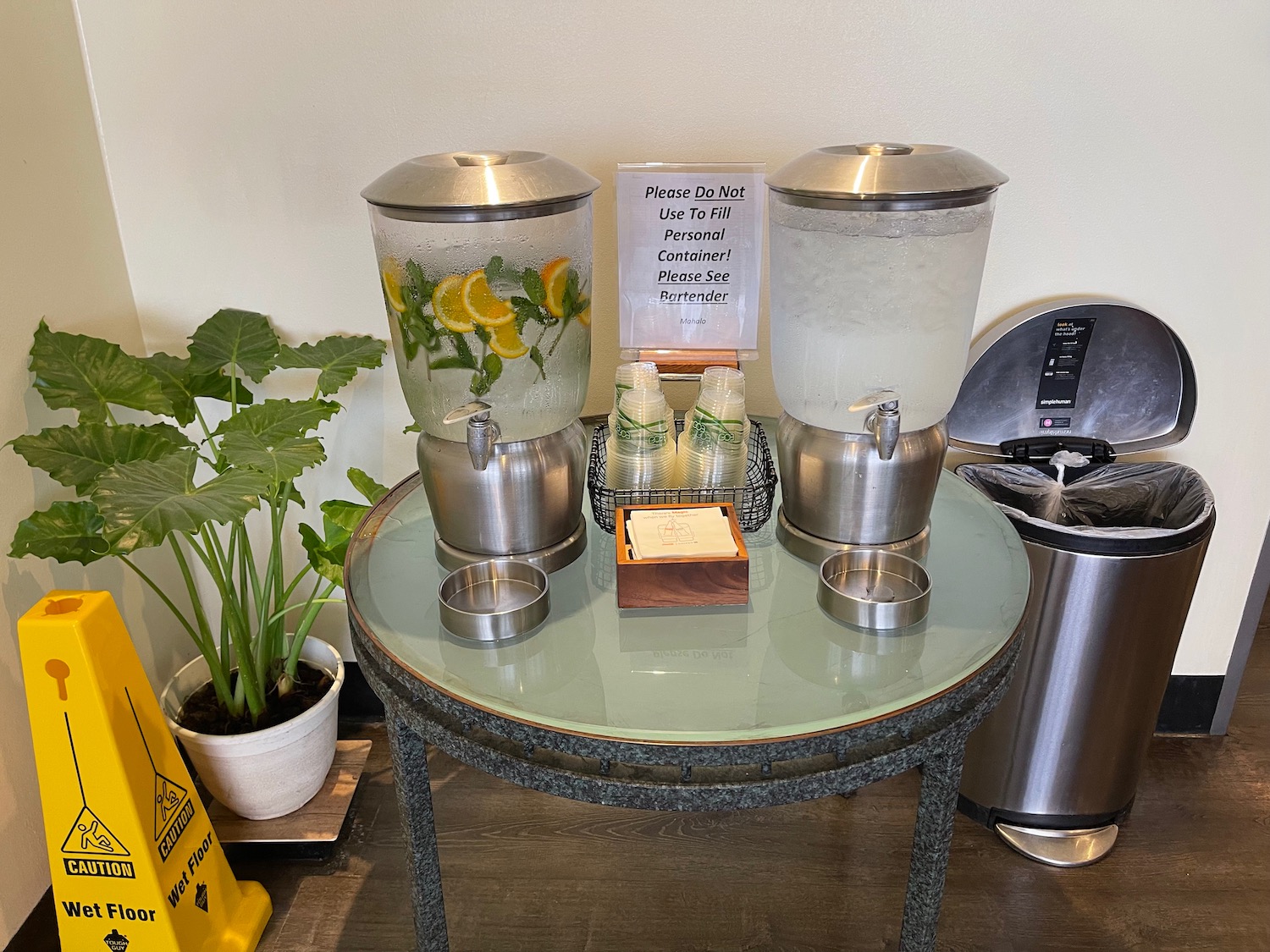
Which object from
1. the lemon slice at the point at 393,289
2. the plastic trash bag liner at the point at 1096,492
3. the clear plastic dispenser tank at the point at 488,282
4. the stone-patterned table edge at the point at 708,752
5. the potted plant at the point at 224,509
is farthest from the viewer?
the plastic trash bag liner at the point at 1096,492

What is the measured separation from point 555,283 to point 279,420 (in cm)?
62

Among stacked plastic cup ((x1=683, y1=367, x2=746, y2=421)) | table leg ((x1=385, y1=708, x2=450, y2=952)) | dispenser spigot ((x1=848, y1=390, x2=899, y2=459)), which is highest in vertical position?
dispenser spigot ((x1=848, y1=390, x2=899, y2=459))

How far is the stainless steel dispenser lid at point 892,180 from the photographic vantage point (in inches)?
43.0

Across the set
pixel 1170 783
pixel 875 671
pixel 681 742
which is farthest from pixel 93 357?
pixel 1170 783

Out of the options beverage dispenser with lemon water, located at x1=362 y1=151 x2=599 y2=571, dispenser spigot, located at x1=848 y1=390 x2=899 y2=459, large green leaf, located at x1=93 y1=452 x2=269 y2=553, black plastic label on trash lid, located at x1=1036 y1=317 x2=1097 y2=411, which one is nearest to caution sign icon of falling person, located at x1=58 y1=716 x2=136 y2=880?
large green leaf, located at x1=93 y1=452 x2=269 y2=553

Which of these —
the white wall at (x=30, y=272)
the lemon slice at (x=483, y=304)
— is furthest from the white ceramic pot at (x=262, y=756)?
the lemon slice at (x=483, y=304)

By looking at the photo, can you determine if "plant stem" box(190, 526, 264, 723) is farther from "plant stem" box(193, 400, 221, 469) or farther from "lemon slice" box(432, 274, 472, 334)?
"lemon slice" box(432, 274, 472, 334)

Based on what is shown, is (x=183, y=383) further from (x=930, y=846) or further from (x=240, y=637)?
(x=930, y=846)

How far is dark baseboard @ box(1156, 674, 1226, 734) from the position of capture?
212 centimetres

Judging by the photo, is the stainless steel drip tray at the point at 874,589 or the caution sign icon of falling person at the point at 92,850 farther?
the caution sign icon of falling person at the point at 92,850

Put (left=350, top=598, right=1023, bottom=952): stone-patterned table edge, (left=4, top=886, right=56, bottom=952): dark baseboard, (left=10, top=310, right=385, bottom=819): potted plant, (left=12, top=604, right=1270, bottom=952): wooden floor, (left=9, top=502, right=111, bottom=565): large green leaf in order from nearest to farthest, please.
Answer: (left=350, top=598, right=1023, bottom=952): stone-patterned table edge < (left=10, top=310, right=385, bottom=819): potted plant < (left=9, top=502, right=111, bottom=565): large green leaf < (left=4, top=886, right=56, bottom=952): dark baseboard < (left=12, top=604, right=1270, bottom=952): wooden floor

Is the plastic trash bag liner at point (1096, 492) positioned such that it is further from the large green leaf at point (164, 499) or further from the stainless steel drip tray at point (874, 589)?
the large green leaf at point (164, 499)

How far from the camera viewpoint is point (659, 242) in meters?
1.58

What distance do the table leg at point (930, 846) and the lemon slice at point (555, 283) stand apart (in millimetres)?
712
